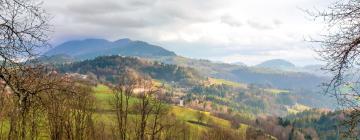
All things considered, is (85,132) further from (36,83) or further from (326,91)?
(326,91)

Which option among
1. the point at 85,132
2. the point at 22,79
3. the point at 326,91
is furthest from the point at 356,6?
the point at 85,132

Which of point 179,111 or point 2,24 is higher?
point 2,24

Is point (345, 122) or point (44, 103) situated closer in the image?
point (345, 122)

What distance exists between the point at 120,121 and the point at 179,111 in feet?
514

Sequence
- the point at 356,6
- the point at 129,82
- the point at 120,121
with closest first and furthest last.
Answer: the point at 356,6
the point at 120,121
the point at 129,82

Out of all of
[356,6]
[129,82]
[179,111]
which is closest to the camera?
[356,6]

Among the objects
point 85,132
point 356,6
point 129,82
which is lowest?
point 85,132

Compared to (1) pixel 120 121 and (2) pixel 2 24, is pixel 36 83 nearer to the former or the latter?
(2) pixel 2 24

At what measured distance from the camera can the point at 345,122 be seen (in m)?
8.66

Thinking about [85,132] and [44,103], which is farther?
[85,132]

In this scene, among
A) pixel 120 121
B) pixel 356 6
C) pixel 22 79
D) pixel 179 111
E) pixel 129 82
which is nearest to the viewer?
pixel 356 6

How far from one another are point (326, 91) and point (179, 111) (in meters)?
192

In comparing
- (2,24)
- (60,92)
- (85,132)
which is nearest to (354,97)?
(60,92)

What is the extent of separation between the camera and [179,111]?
199m
